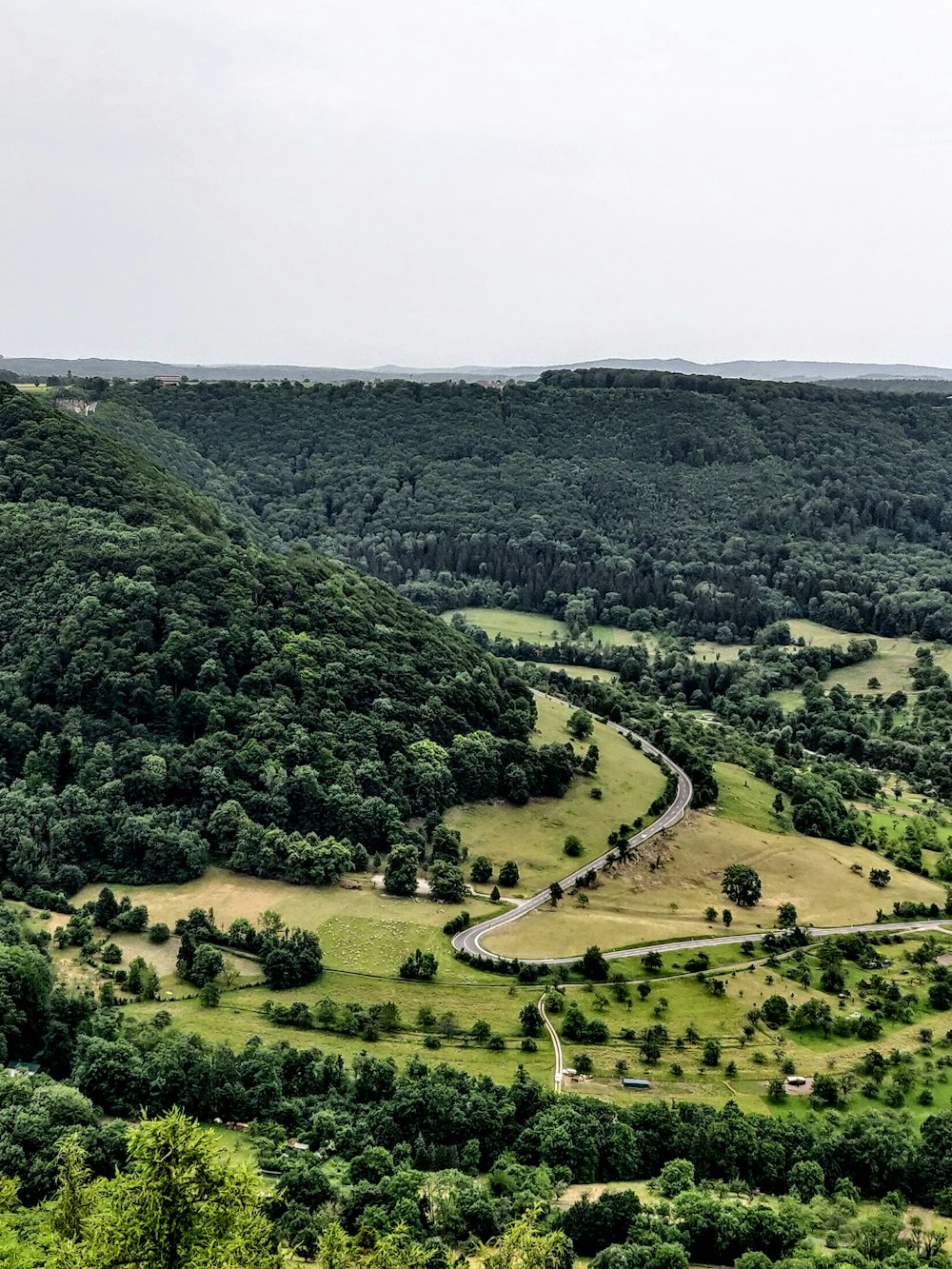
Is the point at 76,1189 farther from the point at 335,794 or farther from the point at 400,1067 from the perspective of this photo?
the point at 335,794

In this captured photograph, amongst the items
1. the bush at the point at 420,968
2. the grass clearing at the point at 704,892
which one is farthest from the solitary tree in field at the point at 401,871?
the bush at the point at 420,968

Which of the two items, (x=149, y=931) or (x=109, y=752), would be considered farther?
(x=109, y=752)

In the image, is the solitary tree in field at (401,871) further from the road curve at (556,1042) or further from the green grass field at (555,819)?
the road curve at (556,1042)

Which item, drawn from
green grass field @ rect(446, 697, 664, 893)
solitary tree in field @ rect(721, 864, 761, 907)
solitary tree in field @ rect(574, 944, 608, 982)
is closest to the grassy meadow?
→ solitary tree in field @ rect(574, 944, 608, 982)

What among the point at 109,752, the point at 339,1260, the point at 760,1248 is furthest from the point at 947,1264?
the point at 109,752

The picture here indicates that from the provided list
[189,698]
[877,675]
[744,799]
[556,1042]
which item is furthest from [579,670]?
[556,1042]

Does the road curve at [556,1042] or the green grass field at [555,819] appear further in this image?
the green grass field at [555,819]

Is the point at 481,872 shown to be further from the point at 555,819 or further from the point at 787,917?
the point at 787,917
